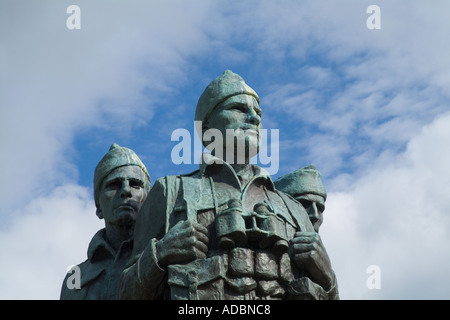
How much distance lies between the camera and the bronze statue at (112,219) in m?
15.8

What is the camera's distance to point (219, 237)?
1383 centimetres

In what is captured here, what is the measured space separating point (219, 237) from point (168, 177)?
52.1 inches

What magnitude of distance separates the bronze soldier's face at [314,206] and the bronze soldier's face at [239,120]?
1.74 m

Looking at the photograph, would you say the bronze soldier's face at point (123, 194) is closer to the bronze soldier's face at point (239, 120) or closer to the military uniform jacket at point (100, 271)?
the military uniform jacket at point (100, 271)

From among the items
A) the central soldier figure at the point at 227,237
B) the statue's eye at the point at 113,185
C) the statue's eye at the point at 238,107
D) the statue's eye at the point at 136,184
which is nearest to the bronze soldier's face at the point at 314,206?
the central soldier figure at the point at 227,237

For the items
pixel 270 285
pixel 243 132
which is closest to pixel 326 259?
pixel 270 285

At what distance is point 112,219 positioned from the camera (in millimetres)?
16172

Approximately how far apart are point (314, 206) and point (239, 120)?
210 cm

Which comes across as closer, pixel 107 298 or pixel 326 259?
pixel 326 259

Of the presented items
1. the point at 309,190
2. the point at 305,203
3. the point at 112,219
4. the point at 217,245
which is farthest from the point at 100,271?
the point at 309,190

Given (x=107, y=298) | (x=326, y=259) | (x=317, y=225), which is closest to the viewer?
(x=326, y=259)

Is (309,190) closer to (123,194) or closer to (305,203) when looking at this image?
(305,203)
